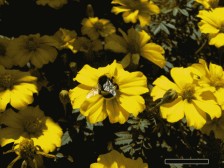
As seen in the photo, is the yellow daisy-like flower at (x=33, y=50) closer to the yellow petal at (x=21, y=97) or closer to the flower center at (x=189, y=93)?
the yellow petal at (x=21, y=97)

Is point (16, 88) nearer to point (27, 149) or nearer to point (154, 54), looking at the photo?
point (27, 149)

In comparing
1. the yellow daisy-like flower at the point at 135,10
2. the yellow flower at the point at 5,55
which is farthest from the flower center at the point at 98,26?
the yellow flower at the point at 5,55

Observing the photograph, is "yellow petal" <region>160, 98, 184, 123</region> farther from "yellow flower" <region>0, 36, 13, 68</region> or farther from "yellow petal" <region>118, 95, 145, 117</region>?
"yellow flower" <region>0, 36, 13, 68</region>

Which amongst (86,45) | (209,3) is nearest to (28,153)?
(86,45)

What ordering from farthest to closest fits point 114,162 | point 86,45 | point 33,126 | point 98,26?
point 98,26 → point 86,45 → point 33,126 → point 114,162

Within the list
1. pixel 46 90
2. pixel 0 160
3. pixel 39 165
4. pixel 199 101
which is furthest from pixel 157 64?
pixel 0 160

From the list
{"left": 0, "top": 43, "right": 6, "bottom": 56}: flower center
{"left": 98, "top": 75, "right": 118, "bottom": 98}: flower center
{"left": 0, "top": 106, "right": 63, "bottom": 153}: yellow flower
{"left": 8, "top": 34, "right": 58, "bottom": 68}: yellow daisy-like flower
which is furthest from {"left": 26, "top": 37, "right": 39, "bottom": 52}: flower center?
{"left": 98, "top": 75, "right": 118, "bottom": 98}: flower center
